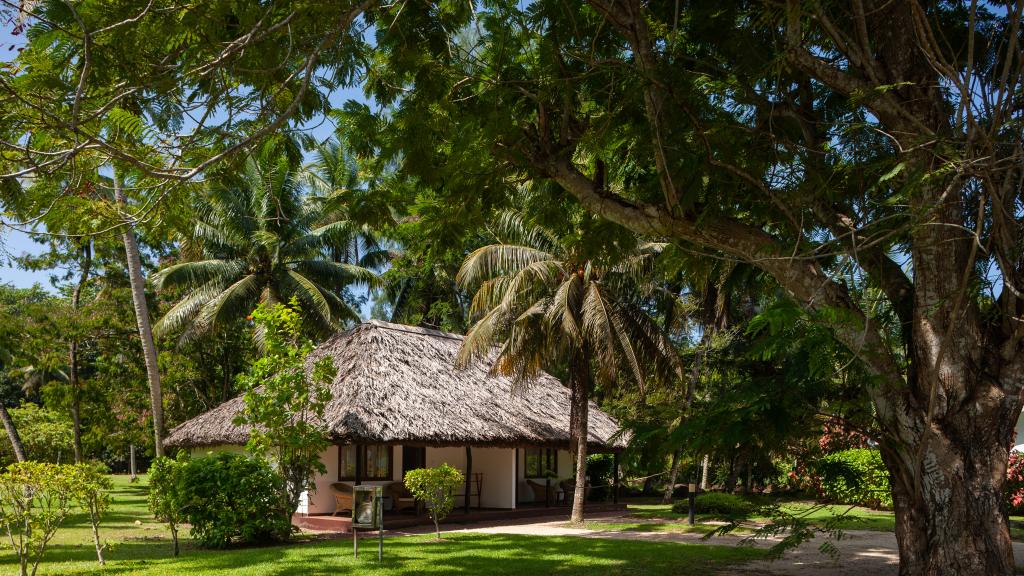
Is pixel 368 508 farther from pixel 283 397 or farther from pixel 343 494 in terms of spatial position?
pixel 343 494

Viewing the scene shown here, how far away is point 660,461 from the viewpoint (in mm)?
7121

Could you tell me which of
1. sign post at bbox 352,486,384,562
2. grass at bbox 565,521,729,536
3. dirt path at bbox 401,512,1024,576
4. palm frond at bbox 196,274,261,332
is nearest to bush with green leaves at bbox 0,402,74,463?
palm frond at bbox 196,274,261,332

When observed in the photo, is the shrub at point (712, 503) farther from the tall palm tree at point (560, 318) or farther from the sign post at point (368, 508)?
the sign post at point (368, 508)

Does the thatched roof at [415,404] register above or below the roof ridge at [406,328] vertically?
below

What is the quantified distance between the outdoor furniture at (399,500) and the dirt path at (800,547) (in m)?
1.42

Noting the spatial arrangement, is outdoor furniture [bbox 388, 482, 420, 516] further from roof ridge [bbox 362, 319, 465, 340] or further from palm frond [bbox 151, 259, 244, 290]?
palm frond [bbox 151, 259, 244, 290]

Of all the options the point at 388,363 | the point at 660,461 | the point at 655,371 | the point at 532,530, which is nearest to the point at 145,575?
the point at 660,461

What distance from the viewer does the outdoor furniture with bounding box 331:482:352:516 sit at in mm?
16516

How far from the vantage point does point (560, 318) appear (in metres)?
16.3

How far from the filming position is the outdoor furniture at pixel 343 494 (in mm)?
16516

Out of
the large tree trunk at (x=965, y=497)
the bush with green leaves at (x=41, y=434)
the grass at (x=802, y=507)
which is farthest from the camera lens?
the bush with green leaves at (x=41, y=434)

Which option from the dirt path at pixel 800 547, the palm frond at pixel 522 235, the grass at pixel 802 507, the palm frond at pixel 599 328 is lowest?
the grass at pixel 802 507

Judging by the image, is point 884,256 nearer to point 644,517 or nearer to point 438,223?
point 438,223

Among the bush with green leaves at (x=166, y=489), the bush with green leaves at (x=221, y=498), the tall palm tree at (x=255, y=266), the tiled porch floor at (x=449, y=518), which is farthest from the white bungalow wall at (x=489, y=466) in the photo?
the bush with green leaves at (x=166, y=489)
